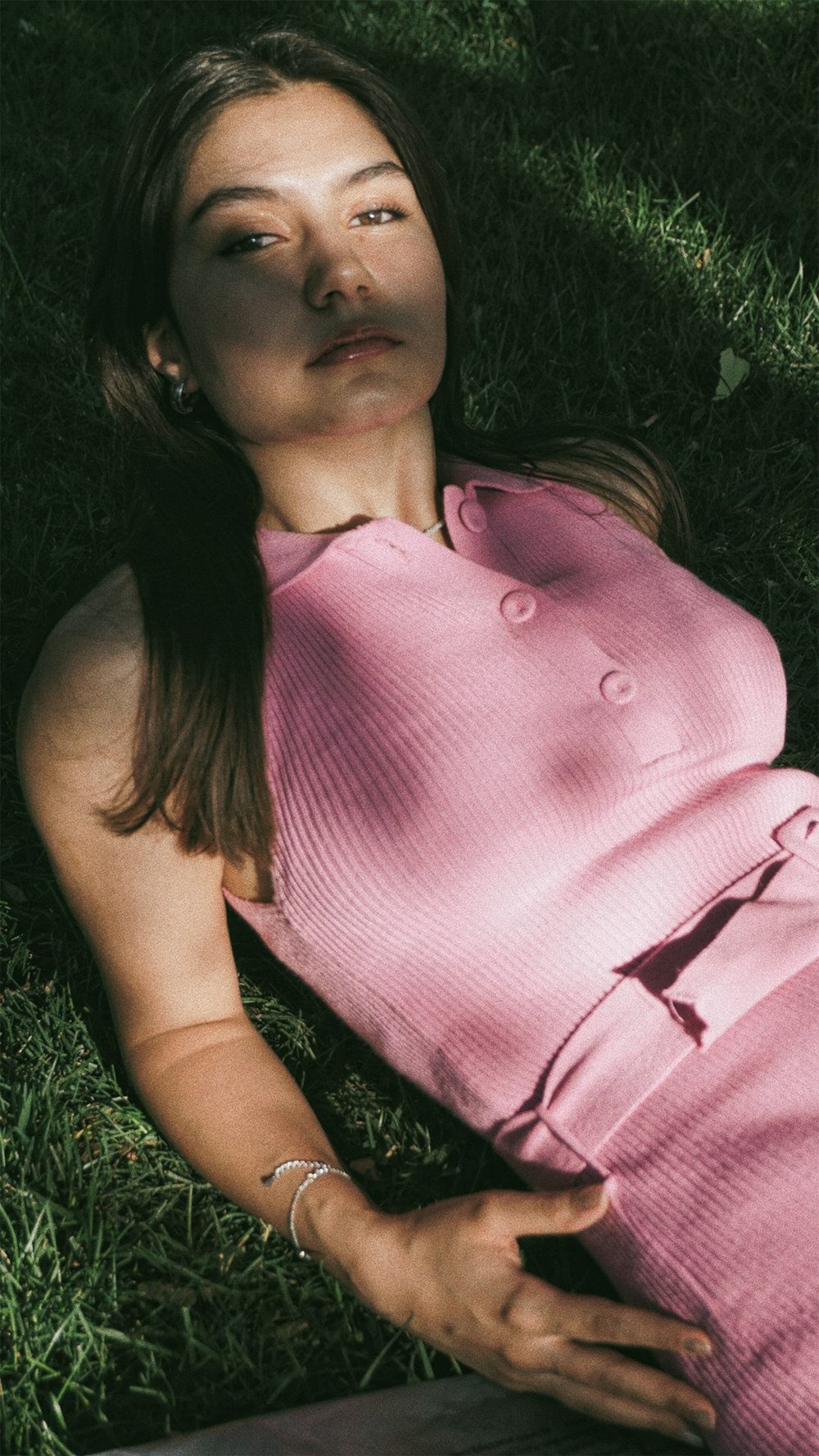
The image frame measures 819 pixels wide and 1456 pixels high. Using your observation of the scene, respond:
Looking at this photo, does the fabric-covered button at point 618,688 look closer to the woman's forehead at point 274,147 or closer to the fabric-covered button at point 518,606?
the fabric-covered button at point 518,606

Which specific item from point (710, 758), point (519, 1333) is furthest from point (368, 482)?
point (519, 1333)

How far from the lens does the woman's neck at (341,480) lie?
2.21 m

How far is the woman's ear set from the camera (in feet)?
7.50

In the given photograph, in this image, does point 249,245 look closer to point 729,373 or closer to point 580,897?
point 580,897

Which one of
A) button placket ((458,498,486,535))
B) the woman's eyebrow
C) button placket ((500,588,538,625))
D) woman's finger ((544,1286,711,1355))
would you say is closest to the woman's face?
the woman's eyebrow

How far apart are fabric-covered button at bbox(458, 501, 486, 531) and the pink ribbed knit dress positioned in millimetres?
177

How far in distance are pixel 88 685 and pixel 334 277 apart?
78 centimetres

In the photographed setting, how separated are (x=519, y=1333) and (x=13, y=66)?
4.83m

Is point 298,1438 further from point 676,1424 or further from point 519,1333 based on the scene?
point 676,1424

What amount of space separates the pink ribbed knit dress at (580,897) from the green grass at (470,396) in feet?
1.64

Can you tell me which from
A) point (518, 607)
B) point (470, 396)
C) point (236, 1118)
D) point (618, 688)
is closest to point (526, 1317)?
point (236, 1118)

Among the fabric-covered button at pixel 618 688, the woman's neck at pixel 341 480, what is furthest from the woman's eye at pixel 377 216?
the fabric-covered button at pixel 618 688

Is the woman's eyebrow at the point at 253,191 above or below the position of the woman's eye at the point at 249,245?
above

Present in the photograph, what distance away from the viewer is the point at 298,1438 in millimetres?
1895
